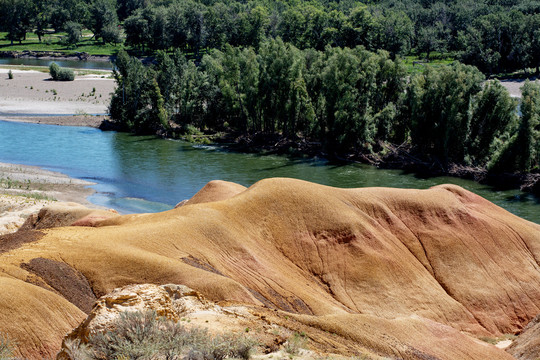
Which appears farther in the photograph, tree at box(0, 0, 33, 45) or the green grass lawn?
tree at box(0, 0, 33, 45)

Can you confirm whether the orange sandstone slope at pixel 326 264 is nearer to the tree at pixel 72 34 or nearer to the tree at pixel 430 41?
the tree at pixel 430 41

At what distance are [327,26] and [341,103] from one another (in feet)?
204

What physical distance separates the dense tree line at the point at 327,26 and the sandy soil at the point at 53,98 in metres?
33.0

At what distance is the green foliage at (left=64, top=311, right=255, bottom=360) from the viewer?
15883 mm

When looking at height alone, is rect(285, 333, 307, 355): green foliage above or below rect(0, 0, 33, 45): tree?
below

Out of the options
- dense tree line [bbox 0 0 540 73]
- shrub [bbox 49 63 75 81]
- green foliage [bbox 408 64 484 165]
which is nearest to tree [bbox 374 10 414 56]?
dense tree line [bbox 0 0 540 73]

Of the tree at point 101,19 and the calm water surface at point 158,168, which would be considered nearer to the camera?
the calm water surface at point 158,168

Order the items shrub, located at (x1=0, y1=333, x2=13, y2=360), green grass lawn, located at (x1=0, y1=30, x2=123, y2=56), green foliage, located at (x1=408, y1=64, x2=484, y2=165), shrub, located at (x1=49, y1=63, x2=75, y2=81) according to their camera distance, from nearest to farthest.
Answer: shrub, located at (x1=0, y1=333, x2=13, y2=360)
green foliage, located at (x1=408, y1=64, x2=484, y2=165)
shrub, located at (x1=49, y1=63, x2=75, y2=81)
green grass lawn, located at (x1=0, y1=30, x2=123, y2=56)

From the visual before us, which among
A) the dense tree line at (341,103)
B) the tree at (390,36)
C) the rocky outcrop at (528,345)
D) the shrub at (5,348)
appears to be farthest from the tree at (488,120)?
the shrub at (5,348)

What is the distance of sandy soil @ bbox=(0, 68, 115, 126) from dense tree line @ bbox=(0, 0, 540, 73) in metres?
33.0

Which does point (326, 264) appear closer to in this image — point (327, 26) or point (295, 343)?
point (295, 343)

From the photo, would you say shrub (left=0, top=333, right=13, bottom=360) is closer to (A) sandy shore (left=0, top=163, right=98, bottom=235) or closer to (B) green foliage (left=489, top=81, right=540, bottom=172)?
(A) sandy shore (left=0, top=163, right=98, bottom=235)

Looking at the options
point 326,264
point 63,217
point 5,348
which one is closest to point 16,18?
point 63,217

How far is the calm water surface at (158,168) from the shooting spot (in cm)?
5706
